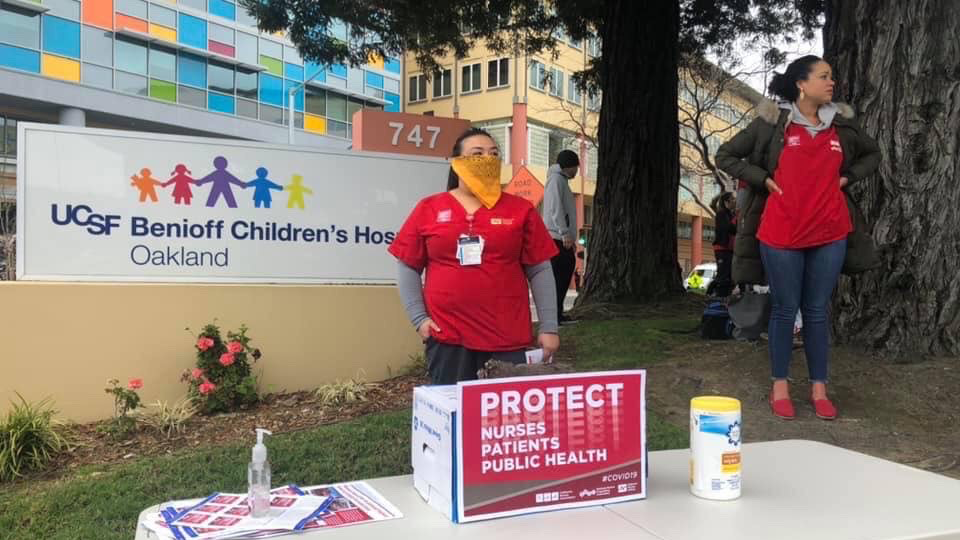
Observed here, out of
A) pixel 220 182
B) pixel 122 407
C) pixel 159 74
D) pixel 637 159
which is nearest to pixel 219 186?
pixel 220 182

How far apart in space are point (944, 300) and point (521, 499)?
4.11 meters

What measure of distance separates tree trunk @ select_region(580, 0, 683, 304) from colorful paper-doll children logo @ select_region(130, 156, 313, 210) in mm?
4067

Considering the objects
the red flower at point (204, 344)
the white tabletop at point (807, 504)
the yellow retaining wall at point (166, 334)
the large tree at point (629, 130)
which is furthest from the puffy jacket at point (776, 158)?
the large tree at point (629, 130)

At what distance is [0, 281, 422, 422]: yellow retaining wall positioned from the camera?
506cm

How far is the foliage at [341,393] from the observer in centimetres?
547

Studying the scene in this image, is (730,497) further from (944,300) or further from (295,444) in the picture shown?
(944,300)

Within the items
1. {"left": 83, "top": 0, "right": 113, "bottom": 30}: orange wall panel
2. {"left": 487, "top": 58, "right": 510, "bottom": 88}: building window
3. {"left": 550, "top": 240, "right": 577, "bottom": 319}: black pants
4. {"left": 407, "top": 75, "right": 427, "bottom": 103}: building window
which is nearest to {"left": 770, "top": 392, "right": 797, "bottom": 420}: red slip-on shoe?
{"left": 550, "top": 240, "right": 577, "bottom": 319}: black pants

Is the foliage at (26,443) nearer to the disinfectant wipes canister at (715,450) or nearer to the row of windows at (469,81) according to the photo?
the disinfectant wipes canister at (715,450)

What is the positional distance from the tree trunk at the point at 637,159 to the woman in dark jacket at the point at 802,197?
4634mm

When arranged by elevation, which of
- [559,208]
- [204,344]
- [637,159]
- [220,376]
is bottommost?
[220,376]

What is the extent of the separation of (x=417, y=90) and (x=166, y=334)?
34.6 metres

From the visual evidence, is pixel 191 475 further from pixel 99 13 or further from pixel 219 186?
pixel 99 13

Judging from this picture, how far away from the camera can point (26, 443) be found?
173 inches

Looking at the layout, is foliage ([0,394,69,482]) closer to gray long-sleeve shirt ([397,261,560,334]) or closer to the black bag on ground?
gray long-sleeve shirt ([397,261,560,334])
